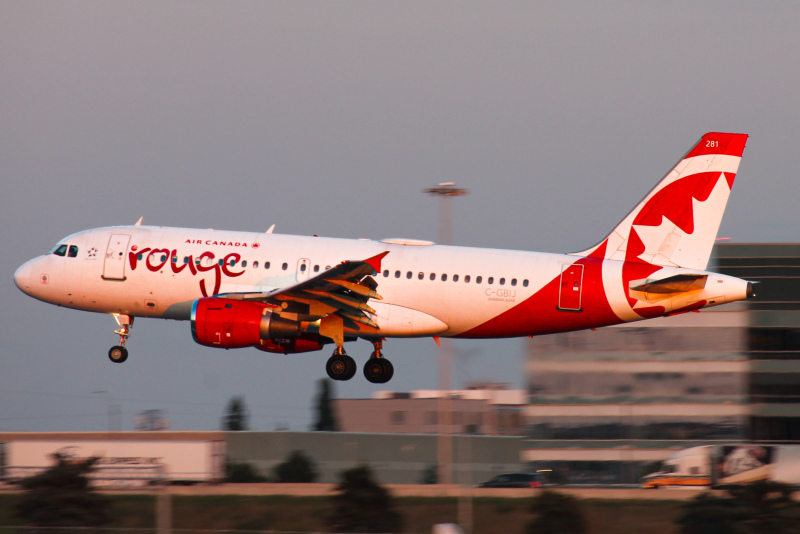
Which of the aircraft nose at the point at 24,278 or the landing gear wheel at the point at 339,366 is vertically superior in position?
the aircraft nose at the point at 24,278

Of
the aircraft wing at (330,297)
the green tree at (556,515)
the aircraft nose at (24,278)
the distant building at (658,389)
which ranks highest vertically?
the aircraft nose at (24,278)

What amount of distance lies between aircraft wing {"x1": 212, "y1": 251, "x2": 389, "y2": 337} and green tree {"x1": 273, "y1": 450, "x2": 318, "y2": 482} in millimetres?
26725

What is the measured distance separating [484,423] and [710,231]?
163 ft

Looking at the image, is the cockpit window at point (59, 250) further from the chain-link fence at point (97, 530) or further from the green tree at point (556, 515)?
the green tree at point (556, 515)

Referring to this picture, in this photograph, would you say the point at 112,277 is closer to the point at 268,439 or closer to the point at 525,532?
the point at 525,532

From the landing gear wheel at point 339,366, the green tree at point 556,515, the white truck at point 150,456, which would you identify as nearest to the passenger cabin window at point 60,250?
the landing gear wheel at point 339,366

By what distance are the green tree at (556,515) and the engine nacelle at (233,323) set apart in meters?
11.3

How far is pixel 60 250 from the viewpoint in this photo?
3706 cm

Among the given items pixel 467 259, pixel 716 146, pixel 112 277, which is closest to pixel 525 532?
pixel 467 259

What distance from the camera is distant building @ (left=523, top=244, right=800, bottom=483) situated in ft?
181

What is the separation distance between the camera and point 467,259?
34094 millimetres

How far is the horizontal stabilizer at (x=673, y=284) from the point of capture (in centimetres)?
3177

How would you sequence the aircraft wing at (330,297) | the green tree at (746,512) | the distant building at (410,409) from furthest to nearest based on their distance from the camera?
the distant building at (410,409), the green tree at (746,512), the aircraft wing at (330,297)

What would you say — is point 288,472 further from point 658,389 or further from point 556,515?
point 556,515
